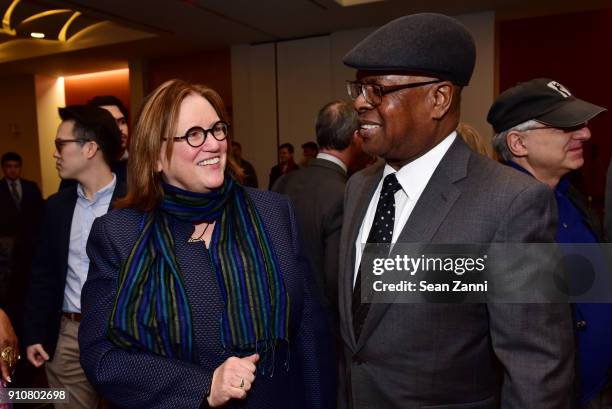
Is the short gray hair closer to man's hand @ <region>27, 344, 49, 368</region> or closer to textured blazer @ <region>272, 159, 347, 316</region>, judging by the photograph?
textured blazer @ <region>272, 159, 347, 316</region>

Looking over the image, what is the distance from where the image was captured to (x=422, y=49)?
1.10 meters

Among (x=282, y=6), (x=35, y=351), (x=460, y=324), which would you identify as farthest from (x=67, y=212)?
(x=282, y=6)

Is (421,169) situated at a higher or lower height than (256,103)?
lower

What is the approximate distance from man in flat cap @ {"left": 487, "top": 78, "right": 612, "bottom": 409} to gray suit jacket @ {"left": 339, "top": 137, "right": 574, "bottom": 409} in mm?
516

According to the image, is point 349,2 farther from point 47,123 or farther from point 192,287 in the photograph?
point 47,123

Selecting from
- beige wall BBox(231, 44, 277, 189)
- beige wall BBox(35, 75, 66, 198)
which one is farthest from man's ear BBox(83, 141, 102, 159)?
beige wall BBox(35, 75, 66, 198)

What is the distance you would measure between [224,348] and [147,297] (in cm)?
25

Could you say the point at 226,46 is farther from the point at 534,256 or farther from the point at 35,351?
the point at 534,256

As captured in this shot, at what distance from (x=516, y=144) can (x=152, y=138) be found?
3.98 ft

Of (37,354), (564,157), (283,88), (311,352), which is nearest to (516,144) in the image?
(564,157)

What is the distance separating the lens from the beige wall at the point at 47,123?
10.7 meters

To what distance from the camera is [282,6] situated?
6.47 meters

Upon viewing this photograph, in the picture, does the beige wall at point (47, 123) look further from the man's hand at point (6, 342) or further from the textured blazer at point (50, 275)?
the man's hand at point (6, 342)

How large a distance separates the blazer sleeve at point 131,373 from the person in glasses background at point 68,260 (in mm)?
1047
